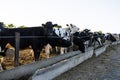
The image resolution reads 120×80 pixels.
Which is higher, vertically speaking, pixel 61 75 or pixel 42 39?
pixel 42 39

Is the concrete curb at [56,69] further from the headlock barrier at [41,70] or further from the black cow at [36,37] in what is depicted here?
the black cow at [36,37]

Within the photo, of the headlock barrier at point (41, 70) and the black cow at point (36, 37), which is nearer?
the headlock barrier at point (41, 70)

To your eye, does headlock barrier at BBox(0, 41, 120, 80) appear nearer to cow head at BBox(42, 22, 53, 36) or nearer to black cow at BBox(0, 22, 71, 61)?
black cow at BBox(0, 22, 71, 61)

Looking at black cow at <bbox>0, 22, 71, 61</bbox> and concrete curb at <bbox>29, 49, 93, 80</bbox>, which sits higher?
black cow at <bbox>0, 22, 71, 61</bbox>

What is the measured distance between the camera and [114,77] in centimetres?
893

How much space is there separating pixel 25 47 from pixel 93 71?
318cm

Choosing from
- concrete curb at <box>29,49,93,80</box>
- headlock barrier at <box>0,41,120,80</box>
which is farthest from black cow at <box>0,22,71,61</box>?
concrete curb at <box>29,49,93,80</box>

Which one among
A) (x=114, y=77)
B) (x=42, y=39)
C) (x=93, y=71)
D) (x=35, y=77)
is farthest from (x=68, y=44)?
(x=35, y=77)

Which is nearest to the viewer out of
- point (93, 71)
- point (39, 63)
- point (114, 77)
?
point (39, 63)

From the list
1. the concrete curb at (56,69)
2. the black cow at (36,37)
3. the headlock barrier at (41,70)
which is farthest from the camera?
the black cow at (36,37)

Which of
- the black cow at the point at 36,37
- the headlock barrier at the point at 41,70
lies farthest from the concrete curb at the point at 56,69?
the black cow at the point at 36,37

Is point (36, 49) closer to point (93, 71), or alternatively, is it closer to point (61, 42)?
point (61, 42)

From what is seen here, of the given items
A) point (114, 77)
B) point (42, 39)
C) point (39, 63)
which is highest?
point (42, 39)

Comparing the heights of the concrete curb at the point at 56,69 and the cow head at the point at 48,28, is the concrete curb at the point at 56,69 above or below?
below
